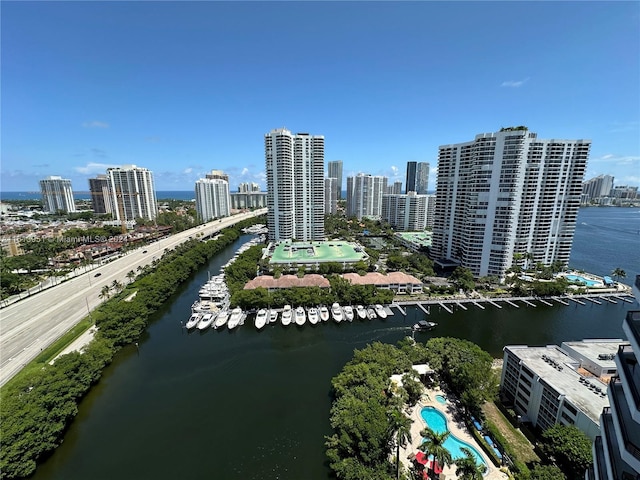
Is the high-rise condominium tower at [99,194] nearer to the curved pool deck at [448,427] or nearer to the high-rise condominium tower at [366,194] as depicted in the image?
the high-rise condominium tower at [366,194]

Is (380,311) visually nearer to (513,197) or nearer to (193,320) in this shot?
(193,320)

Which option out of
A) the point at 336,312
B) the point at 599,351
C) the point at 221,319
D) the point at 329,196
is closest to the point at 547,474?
the point at 599,351

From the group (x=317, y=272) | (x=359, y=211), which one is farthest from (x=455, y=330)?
(x=359, y=211)

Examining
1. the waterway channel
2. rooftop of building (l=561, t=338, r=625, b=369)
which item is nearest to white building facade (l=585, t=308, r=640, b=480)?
the waterway channel

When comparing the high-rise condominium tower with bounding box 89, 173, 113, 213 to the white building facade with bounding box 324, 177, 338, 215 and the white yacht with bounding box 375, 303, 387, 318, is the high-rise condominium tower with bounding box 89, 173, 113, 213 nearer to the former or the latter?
the white building facade with bounding box 324, 177, 338, 215

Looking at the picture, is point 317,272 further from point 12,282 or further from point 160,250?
point 12,282

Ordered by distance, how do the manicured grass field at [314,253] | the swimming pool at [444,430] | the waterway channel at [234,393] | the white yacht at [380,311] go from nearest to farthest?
the swimming pool at [444,430] → the waterway channel at [234,393] → the white yacht at [380,311] → the manicured grass field at [314,253]

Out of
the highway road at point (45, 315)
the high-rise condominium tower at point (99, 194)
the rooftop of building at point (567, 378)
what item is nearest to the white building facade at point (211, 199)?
the high-rise condominium tower at point (99, 194)
